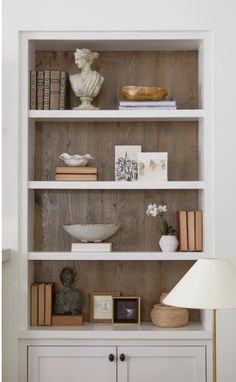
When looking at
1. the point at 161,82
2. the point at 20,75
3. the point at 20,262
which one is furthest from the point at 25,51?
the point at 20,262

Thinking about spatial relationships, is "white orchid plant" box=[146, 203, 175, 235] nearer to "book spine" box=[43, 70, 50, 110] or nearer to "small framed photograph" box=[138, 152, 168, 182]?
"small framed photograph" box=[138, 152, 168, 182]

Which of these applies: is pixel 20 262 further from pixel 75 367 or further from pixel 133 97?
pixel 133 97

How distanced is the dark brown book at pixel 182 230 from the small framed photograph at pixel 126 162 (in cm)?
31

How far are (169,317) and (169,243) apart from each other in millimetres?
379

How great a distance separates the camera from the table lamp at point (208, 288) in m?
2.53

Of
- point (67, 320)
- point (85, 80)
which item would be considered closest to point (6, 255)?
point (67, 320)

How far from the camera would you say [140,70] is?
3805 millimetres

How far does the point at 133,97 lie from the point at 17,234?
3.03ft

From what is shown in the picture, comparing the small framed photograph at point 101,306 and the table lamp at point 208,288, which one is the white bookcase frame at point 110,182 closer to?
the small framed photograph at point 101,306

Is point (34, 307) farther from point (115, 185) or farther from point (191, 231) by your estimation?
point (191, 231)

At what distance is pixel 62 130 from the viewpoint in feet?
12.5

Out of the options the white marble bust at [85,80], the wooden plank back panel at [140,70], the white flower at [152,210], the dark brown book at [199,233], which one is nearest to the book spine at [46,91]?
the white marble bust at [85,80]

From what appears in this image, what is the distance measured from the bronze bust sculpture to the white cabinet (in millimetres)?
225

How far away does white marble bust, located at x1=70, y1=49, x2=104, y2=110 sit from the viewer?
11.7 ft
